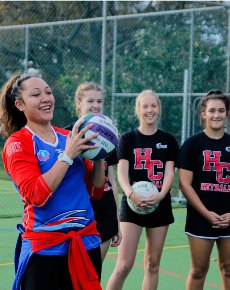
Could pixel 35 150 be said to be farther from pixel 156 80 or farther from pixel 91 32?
pixel 91 32

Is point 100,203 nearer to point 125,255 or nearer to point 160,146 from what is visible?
point 125,255

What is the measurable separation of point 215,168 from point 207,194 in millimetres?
208

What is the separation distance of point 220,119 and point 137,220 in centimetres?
107

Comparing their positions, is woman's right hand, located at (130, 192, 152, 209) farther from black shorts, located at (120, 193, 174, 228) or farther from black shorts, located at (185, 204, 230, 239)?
black shorts, located at (185, 204, 230, 239)

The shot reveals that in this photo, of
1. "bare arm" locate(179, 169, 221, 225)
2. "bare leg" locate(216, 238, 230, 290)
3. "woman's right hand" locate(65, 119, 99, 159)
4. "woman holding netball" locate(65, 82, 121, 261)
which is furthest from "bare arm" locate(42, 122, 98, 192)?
"bare leg" locate(216, 238, 230, 290)

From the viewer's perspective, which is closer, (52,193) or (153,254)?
(52,193)

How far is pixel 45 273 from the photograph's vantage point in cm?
366

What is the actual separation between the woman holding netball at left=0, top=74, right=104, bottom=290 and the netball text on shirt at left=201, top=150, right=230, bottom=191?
5.51 feet

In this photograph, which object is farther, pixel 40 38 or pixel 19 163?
pixel 40 38

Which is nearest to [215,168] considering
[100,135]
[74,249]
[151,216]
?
[151,216]

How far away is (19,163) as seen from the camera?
11.8 feet

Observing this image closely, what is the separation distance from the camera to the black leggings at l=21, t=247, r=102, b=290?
365cm

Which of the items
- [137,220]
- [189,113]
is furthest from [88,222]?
[189,113]

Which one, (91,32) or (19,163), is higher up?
(91,32)
